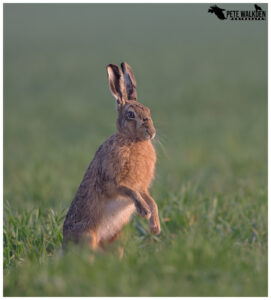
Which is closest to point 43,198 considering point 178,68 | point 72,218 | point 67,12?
point 72,218

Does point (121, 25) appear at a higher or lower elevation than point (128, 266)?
higher

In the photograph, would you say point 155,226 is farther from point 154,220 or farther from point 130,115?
point 130,115

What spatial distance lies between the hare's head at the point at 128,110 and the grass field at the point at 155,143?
18.9 inches

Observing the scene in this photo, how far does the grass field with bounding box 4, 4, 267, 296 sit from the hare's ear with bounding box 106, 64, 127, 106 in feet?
1.81

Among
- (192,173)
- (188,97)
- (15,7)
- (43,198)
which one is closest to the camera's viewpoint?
(43,198)

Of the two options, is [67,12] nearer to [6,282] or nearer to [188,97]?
[188,97]

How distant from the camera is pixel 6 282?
404cm

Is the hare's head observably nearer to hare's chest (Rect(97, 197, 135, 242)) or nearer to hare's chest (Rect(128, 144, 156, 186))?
hare's chest (Rect(128, 144, 156, 186))

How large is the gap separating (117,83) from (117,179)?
836 mm

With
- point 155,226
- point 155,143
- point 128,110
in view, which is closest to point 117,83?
point 128,110

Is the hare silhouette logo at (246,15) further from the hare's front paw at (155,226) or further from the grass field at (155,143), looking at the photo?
the hare's front paw at (155,226)

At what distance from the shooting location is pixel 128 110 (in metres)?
4.72

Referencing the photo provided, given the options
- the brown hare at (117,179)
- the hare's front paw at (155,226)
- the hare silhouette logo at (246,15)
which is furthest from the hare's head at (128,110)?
the hare silhouette logo at (246,15)

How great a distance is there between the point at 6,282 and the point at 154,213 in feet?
4.41
